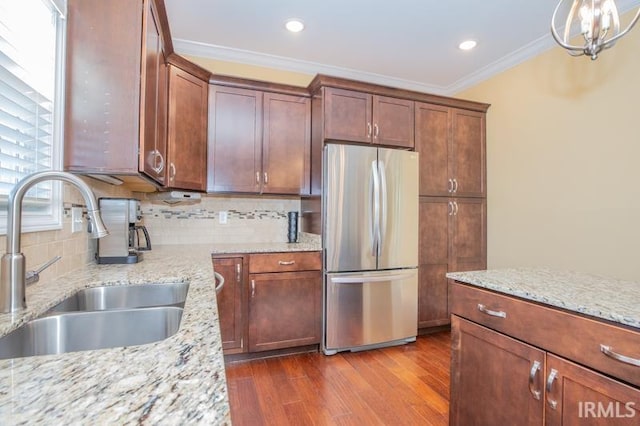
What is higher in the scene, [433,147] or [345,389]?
[433,147]

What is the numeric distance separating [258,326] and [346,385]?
2.64 feet

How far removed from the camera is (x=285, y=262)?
2547 mm

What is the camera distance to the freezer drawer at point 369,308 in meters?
2.58

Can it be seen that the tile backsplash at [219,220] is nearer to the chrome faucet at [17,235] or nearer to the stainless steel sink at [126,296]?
the stainless steel sink at [126,296]

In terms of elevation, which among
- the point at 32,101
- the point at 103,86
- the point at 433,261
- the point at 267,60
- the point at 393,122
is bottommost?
the point at 433,261

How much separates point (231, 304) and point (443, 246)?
204cm

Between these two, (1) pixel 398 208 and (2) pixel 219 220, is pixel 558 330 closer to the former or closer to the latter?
(1) pixel 398 208

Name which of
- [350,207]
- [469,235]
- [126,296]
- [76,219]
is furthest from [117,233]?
[469,235]

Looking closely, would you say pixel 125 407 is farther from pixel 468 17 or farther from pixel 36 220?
pixel 468 17

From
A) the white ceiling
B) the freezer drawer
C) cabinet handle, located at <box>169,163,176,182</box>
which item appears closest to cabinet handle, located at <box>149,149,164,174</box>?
cabinet handle, located at <box>169,163,176,182</box>

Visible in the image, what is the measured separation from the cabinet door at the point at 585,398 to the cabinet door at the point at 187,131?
7.99 ft

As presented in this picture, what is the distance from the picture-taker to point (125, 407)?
1.53 ft

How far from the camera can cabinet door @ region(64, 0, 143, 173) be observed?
55.3 inches

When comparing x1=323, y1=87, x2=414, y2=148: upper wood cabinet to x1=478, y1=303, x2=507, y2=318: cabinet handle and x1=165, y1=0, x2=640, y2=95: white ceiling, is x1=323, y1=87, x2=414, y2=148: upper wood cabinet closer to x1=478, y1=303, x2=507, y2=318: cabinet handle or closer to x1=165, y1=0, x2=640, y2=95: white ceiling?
x1=165, y1=0, x2=640, y2=95: white ceiling
